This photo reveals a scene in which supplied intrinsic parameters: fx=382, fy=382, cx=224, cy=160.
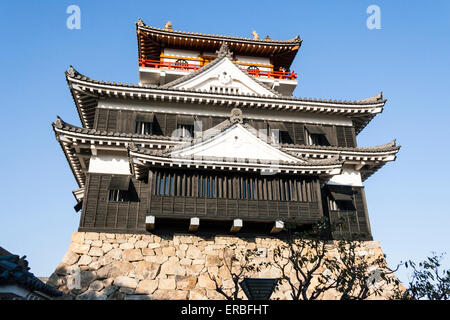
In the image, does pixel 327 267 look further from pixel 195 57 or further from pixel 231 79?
pixel 195 57

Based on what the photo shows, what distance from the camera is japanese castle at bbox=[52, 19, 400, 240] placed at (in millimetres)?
A: 17016

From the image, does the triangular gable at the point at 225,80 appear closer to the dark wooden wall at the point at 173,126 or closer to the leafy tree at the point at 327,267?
the dark wooden wall at the point at 173,126

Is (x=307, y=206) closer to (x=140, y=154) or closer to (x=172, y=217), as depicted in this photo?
(x=172, y=217)

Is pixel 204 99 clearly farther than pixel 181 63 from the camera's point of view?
No

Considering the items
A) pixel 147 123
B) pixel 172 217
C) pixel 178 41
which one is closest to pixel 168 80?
pixel 178 41

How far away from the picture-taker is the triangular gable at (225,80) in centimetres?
2320

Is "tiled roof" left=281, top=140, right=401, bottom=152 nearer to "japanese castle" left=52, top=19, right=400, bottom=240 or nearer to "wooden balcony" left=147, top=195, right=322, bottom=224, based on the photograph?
"japanese castle" left=52, top=19, right=400, bottom=240

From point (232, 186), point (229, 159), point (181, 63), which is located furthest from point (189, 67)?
point (232, 186)

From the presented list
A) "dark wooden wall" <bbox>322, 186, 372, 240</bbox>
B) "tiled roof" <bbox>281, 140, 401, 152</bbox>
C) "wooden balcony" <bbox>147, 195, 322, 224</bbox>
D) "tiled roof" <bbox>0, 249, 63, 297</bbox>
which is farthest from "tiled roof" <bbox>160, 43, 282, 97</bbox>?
"tiled roof" <bbox>0, 249, 63, 297</bbox>

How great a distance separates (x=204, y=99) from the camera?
69.0ft

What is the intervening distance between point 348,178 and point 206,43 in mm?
14347

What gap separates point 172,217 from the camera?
16.4 metres

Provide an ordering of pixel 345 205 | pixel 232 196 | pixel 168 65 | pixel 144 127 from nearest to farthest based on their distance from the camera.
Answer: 1. pixel 232 196
2. pixel 345 205
3. pixel 144 127
4. pixel 168 65

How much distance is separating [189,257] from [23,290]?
996 centimetres
